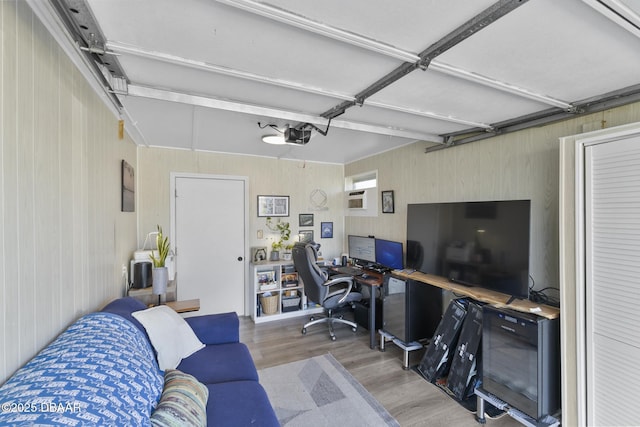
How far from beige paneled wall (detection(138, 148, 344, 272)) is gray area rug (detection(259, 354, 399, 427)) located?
201 centimetres

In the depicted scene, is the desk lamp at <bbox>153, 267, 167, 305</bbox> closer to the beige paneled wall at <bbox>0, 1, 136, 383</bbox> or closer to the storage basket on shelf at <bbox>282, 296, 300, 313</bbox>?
the beige paneled wall at <bbox>0, 1, 136, 383</bbox>

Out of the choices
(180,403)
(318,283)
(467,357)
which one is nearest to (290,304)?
(318,283)

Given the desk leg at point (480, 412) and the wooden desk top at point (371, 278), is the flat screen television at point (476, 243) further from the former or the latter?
the desk leg at point (480, 412)

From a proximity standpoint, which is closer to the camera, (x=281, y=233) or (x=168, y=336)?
(x=168, y=336)

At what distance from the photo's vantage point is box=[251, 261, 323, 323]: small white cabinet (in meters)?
3.95

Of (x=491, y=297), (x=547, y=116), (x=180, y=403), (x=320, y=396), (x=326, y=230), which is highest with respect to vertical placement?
(x=547, y=116)

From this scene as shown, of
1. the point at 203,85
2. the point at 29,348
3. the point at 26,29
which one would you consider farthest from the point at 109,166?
the point at 29,348

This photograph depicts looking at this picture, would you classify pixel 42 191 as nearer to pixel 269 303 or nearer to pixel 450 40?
pixel 450 40

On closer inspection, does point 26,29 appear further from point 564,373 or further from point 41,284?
point 564,373

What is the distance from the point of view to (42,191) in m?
1.16

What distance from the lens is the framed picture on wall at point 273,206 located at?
13.9 feet

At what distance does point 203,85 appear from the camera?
1.75 metres

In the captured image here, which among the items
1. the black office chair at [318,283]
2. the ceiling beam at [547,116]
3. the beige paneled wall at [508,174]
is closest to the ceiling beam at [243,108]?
the ceiling beam at [547,116]

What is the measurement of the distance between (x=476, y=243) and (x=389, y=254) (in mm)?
1278
